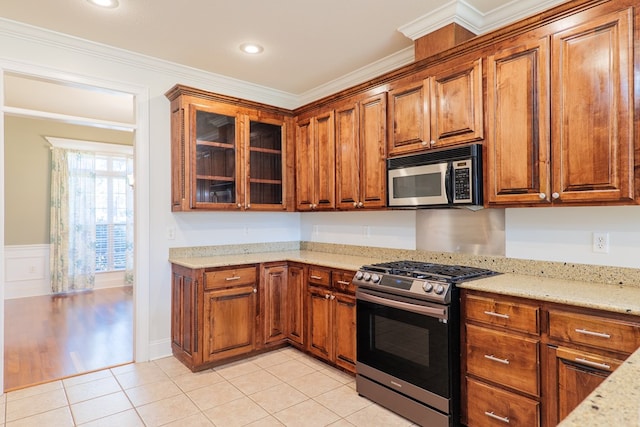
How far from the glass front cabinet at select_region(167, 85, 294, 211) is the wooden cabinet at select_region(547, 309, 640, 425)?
274 cm

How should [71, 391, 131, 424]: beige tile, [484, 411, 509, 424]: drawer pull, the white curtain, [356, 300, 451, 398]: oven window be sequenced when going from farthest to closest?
the white curtain, [71, 391, 131, 424]: beige tile, [356, 300, 451, 398]: oven window, [484, 411, 509, 424]: drawer pull

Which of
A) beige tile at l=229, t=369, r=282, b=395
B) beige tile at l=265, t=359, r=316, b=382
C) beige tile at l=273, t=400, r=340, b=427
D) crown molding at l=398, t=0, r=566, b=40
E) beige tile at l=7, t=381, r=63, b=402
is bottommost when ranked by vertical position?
beige tile at l=273, t=400, r=340, b=427

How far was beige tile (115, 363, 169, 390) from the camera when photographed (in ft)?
9.73

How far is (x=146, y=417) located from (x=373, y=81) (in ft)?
9.80

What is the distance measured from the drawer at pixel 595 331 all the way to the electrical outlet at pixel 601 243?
0.66 meters

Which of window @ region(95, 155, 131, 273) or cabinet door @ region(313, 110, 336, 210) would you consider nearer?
cabinet door @ region(313, 110, 336, 210)

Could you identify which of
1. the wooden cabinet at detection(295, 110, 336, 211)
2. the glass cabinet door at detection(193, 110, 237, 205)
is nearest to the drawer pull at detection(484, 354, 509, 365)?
the wooden cabinet at detection(295, 110, 336, 211)

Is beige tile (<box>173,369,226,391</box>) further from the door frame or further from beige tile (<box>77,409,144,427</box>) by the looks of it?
the door frame

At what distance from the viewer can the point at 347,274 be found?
3.02 metres

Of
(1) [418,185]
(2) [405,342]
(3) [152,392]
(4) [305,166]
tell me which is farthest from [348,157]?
(3) [152,392]

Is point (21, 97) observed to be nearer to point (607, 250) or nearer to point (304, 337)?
point (304, 337)

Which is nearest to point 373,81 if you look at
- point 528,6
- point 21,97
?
point 528,6

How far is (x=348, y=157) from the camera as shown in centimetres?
341

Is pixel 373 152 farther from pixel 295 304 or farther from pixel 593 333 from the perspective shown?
pixel 593 333
